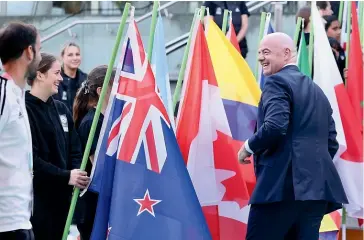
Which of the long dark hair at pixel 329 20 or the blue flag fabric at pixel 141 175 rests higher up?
the long dark hair at pixel 329 20

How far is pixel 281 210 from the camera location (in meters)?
5.78

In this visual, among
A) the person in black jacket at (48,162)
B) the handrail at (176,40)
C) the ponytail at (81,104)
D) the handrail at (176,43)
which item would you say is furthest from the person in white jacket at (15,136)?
the handrail at (176,40)

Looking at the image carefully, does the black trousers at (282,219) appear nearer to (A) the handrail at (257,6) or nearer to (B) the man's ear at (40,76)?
(B) the man's ear at (40,76)

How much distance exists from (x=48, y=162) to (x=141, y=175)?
0.55 meters

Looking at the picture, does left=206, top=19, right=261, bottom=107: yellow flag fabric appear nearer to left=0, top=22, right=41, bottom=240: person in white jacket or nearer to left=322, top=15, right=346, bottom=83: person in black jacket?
left=322, top=15, right=346, bottom=83: person in black jacket

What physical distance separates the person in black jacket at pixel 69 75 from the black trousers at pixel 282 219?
3.53 m

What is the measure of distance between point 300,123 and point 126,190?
109 centimetres

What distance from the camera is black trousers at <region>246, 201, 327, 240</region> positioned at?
5777 mm

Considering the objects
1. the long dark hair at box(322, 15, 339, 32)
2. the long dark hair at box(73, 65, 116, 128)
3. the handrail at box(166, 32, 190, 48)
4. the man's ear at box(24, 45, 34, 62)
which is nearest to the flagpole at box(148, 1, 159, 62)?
the long dark hair at box(73, 65, 116, 128)

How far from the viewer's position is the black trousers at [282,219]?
19.0 feet

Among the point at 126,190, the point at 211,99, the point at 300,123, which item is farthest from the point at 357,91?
the point at 126,190

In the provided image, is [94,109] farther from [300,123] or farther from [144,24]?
[144,24]

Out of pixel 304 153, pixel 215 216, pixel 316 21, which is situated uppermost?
pixel 316 21

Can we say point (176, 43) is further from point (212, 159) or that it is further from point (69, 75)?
point (212, 159)
